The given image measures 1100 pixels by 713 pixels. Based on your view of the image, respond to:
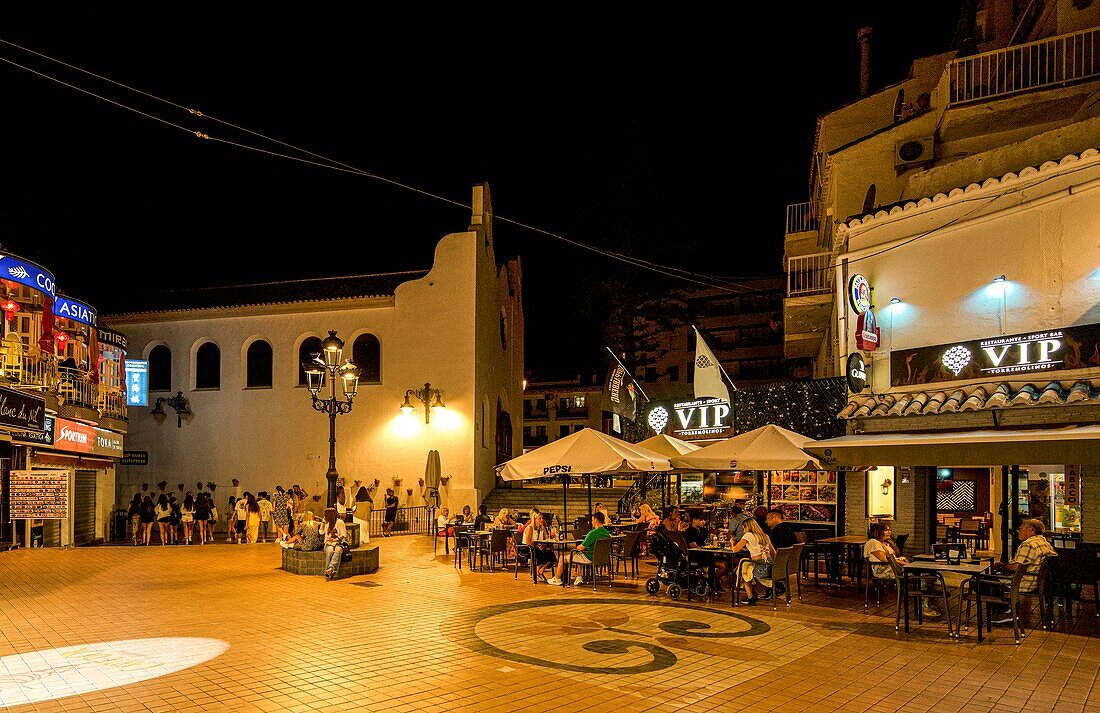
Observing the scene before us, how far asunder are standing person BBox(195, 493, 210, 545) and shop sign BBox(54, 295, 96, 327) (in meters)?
6.23

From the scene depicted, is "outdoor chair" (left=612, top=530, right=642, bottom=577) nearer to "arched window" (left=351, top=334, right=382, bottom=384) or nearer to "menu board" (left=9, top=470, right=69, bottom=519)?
"menu board" (left=9, top=470, right=69, bottom=519)

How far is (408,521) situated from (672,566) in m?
14.4

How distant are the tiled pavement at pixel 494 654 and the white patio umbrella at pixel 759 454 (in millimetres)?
2131

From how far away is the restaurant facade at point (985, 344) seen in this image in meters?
11.2

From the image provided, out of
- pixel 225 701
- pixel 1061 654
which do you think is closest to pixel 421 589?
pixel 225 701

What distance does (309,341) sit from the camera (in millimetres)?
28219

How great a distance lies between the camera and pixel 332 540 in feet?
48.1

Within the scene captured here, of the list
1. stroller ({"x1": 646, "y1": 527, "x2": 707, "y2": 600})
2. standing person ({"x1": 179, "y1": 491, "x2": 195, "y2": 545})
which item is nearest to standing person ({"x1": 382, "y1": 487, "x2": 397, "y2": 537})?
standing person ({"x1": 179, "y1": 491, "x2": 195, "y2": 545})

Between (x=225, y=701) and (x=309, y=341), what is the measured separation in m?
22.6

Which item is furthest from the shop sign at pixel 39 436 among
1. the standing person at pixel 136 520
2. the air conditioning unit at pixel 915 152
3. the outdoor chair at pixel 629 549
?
the air conditioning unit at pixel 915 152

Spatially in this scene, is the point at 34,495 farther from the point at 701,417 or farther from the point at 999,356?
the point at 999,356

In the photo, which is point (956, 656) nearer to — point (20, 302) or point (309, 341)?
point (20, 302)

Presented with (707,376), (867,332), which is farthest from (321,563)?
(867,332)

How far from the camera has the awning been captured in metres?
9.39
